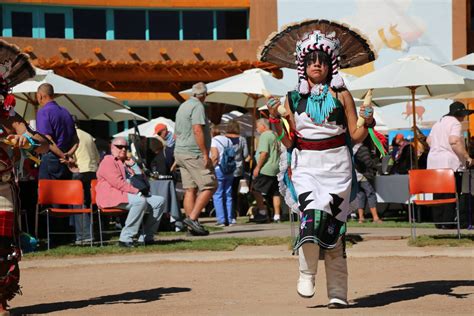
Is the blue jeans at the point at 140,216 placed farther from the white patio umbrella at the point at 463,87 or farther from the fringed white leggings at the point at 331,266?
the white patio umbrella at the point at 463,87

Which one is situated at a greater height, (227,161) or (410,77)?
(410,77)

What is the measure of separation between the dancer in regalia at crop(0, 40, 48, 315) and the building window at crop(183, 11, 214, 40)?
114 ft

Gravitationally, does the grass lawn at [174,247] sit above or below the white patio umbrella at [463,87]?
below

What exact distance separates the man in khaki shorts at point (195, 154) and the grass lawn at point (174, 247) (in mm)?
901

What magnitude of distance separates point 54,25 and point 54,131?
2854 cm

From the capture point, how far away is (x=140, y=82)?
38.3 m

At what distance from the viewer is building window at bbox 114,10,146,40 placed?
4269cm

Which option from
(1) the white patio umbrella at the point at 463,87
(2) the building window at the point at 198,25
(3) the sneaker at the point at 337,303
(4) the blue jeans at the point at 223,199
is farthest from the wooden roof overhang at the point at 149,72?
(3) the sneaker at the point at 337,303

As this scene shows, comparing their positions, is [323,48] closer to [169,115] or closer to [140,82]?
[140,82]

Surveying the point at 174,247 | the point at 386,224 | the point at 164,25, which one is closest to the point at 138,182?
the point at 174,247

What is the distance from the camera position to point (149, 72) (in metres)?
37.6

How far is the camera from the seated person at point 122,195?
46.0ft

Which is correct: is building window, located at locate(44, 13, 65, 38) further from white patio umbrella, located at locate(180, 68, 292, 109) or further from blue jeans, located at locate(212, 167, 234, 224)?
blue jeans, located at locate(212, 167, 234, 224)

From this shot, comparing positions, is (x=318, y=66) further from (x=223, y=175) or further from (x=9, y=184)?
(x=223, y=175)
